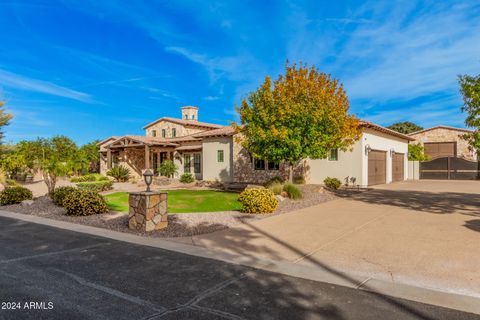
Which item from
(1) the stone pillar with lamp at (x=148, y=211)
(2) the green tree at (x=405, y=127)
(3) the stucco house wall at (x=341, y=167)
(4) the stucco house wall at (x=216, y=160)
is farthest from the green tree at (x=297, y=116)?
(2) the green tree at (x=405, y=127)

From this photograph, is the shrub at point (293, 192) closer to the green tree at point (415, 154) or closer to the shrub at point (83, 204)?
the shrub at point (83, 204)

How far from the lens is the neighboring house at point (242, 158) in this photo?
2166cm

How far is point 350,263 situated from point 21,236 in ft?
26.4

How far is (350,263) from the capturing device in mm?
5703

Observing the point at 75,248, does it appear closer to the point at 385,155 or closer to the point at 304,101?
the point at 304,101

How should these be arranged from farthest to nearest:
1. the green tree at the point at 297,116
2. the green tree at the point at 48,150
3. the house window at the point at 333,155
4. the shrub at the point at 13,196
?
1. the green tree at the point at 48,150
2. the house window at the point at 333,155
3. the green tree at the point at 297,116
4. the shrub at the point at 13,196

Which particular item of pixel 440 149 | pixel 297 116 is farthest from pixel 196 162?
pixel 440 149

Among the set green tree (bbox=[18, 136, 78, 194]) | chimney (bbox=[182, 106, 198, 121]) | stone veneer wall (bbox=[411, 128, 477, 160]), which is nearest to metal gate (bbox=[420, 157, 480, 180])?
stone veneer wall (bbox=[411, 128, 477, 160])

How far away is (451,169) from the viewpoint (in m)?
30.7

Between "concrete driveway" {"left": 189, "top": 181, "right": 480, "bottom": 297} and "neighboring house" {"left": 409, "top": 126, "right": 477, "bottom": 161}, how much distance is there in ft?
92.7

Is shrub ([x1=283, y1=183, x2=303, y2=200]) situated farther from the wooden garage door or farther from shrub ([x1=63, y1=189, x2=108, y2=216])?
the wooden garage door

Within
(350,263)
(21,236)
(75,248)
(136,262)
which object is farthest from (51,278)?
(350,263)

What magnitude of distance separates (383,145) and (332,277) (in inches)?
888

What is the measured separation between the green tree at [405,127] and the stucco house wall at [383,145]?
29550 millimetres
